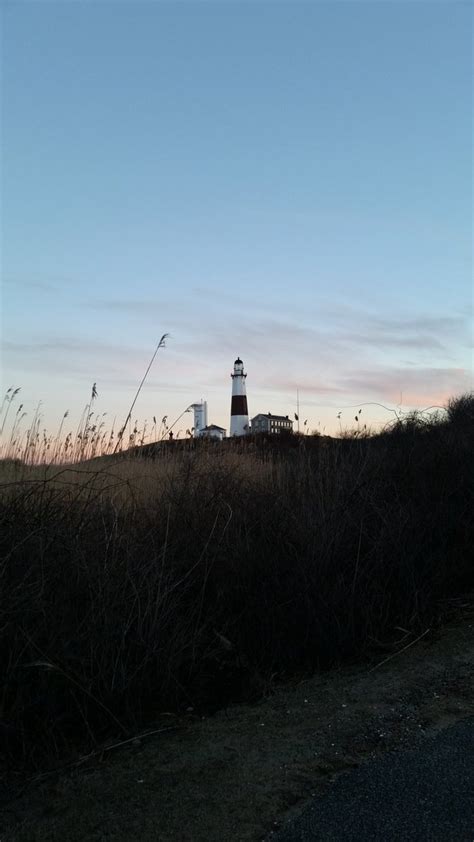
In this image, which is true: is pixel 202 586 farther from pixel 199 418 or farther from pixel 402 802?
pixel 199 418

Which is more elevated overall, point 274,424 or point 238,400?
point 238,400

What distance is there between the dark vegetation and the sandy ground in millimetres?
325

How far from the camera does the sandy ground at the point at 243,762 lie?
8.93 feet

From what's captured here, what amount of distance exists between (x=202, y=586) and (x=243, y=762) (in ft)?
5.95

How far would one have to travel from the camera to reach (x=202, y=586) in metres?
4.91

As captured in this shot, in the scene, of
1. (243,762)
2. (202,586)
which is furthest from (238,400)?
(243,762)

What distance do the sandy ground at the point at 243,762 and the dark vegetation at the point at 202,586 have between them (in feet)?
1.06

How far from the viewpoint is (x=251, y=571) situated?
5020 millimetres

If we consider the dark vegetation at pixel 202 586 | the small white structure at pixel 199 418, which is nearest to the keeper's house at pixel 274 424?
the small white structure at pixel 199 418

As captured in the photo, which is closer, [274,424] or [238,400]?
[274,424]

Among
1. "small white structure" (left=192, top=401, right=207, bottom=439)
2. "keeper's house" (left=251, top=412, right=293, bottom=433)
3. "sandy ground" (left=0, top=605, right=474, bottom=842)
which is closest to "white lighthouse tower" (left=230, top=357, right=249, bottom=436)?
"keeper's house" (left=251, top=412, right=293, bottom=433)

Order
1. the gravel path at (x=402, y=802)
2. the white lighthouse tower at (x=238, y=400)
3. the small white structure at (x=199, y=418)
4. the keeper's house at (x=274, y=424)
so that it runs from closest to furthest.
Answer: the gravel path at (x=402, y=802) → the small white structure at (x=199, y=418) → the keeper's house at (x=274, y=424) → the white lighthouse tower at (x=238, y=400)

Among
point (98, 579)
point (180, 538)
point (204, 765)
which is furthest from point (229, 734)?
point (180, 538)

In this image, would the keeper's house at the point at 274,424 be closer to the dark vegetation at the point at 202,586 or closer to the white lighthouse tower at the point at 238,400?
the dark vegetation at the point at 202,586
